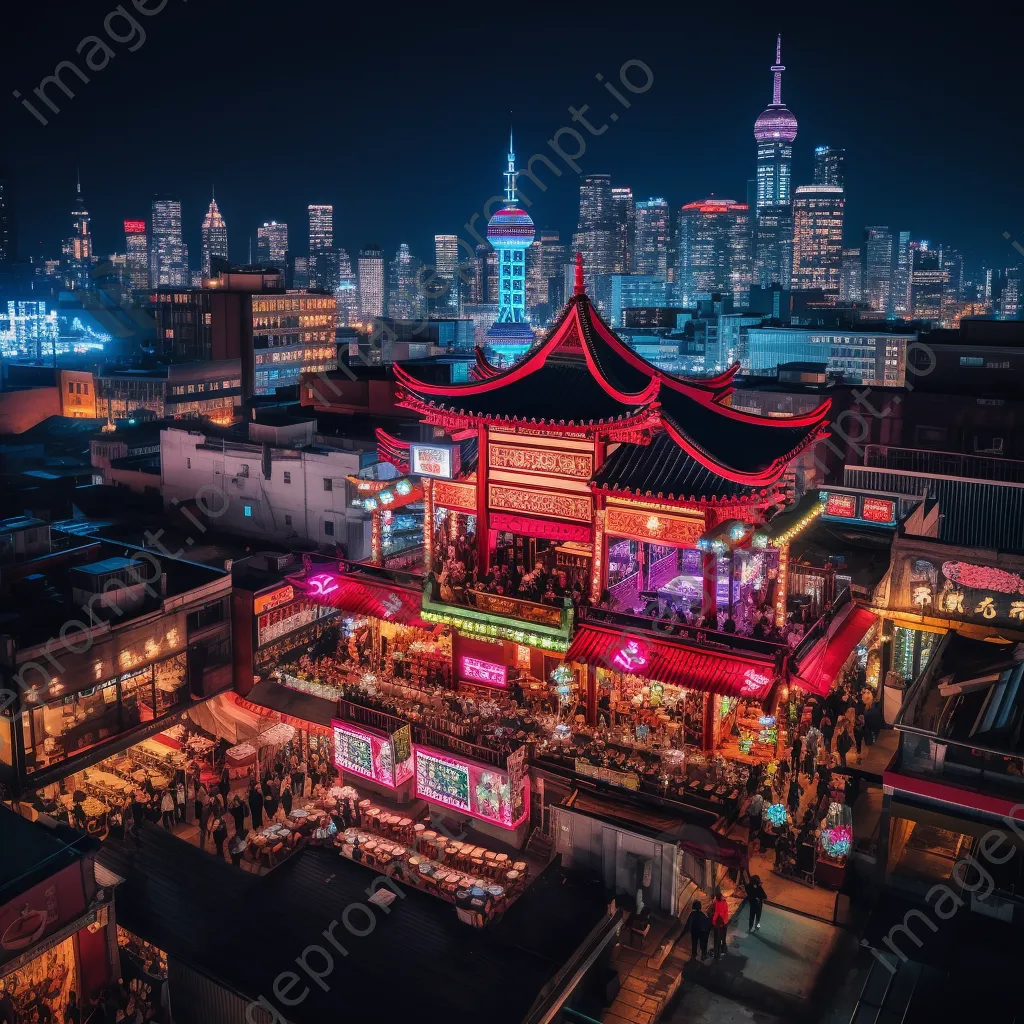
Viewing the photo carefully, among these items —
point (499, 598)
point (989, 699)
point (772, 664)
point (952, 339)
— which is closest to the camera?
point (989, 699)

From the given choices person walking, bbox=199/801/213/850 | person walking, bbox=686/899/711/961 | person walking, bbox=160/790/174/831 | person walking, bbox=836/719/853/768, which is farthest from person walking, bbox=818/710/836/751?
person walking, bbox=160/790/174/831

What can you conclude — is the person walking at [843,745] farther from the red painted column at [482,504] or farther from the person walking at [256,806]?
Answer: the person walking at [256,806]

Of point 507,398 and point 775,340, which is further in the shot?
point 775,340

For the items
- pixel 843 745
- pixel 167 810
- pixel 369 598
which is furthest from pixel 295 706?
pixel 843 745

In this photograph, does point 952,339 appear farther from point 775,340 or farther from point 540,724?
point 775,340

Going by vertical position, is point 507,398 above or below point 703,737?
above

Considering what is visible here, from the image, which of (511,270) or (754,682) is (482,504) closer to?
(754,682)

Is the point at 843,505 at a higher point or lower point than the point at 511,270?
lower

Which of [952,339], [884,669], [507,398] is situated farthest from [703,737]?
[952,339]
